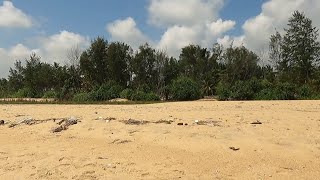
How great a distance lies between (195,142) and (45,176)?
298 centimetres

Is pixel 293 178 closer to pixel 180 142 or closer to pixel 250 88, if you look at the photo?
pixel 180 142

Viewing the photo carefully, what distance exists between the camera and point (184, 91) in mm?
33094

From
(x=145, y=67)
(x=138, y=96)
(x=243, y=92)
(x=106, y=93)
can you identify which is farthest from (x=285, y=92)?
(x=145, y=67)

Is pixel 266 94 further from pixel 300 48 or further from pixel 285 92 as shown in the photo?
pixel 300 48

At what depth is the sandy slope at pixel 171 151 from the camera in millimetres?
6504

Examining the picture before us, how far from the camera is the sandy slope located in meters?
6.50

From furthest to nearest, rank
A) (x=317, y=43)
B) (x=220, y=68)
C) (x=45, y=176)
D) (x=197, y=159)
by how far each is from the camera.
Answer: (x=220, y=68), (x=317, y=43), (x=197, y=159), (x=45, y=176)

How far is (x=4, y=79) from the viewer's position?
75.2 m

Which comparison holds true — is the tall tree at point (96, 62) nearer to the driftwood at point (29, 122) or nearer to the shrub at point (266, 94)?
the shrub at point (266, 94)

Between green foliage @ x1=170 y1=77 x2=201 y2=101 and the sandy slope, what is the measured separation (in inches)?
880

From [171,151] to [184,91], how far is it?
83.4ft

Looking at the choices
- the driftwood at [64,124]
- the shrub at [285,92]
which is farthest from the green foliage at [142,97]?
the driftwood at [64,124]

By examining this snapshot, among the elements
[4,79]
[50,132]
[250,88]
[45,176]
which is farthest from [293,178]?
[4,79]

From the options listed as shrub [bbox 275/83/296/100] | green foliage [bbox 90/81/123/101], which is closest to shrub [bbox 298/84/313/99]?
shrub [bbox 275/83/296/100]
